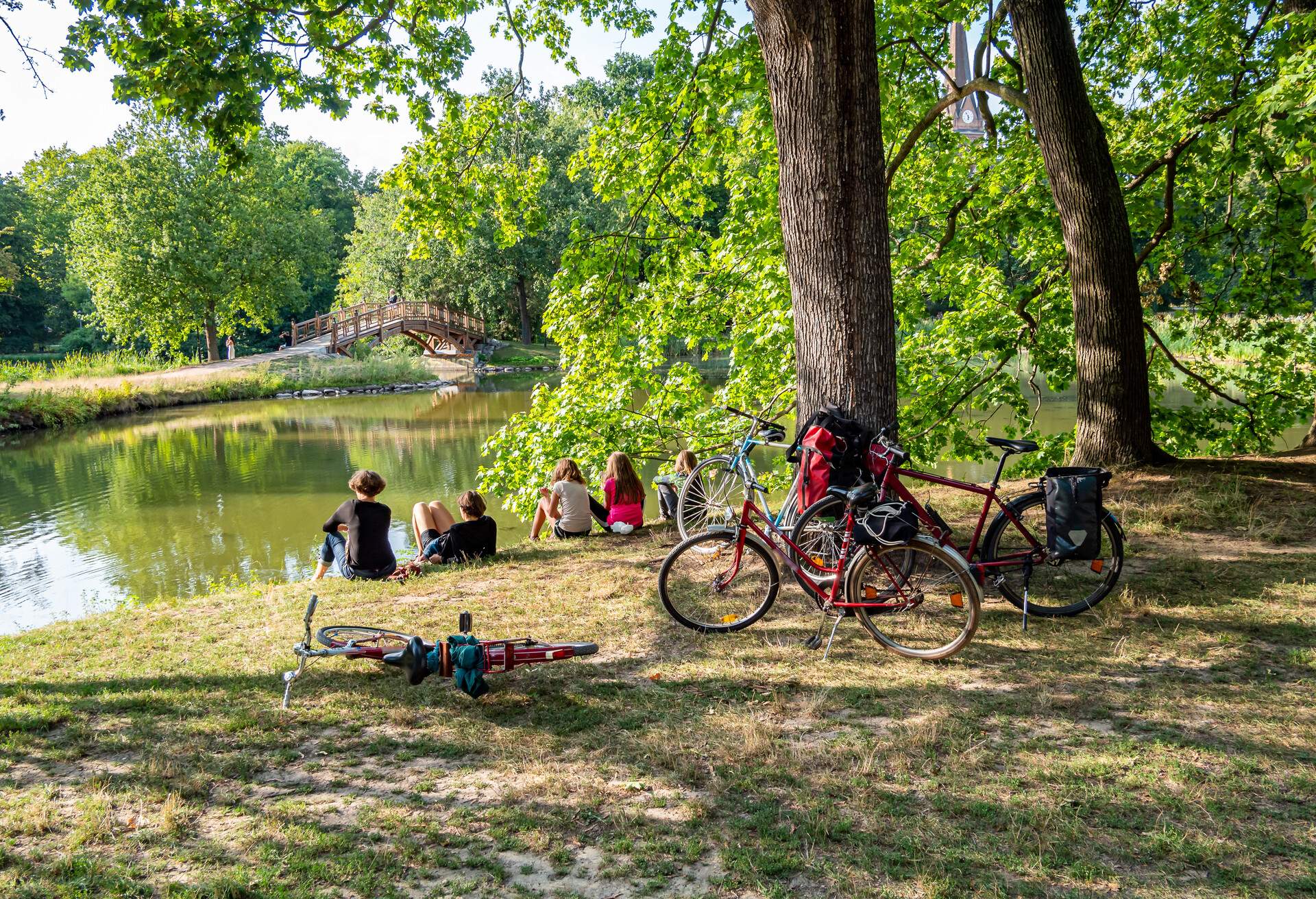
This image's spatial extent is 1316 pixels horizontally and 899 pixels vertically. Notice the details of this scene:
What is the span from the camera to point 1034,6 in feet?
23.0

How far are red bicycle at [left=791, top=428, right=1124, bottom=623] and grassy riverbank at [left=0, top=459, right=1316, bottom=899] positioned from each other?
17 centimetres

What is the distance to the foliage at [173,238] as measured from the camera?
3581cm

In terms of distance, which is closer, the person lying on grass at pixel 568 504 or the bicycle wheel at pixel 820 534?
the bicycle wheel at pixel 820 534

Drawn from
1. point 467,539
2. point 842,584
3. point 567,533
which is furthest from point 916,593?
point 567,533

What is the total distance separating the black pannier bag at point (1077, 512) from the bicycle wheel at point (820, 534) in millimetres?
1112

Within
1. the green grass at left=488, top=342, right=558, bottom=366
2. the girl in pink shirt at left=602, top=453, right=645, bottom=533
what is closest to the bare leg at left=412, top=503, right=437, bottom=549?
the girl in pink shirt at left=602, top=453, right=645, bottom=533

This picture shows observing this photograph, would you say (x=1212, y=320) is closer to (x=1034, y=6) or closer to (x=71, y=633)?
(x=1034, y=6)

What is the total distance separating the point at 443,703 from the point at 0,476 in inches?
782

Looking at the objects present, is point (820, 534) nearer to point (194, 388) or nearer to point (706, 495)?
point (706, 495)

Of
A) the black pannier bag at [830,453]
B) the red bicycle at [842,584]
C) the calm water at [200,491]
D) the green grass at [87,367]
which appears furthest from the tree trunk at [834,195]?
the green grass at [87,367]

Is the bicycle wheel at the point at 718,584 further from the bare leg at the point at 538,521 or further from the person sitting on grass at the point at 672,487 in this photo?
the bare leg at the point at 538,521

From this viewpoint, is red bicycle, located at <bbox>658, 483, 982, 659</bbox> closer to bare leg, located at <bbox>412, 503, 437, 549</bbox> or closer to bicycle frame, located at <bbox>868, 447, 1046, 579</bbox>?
bicycle frame, located at <bbox>868, 447, 1046, 579</bbox>

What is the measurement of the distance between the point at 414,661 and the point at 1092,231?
6.20 meters

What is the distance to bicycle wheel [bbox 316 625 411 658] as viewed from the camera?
13.7 ft
